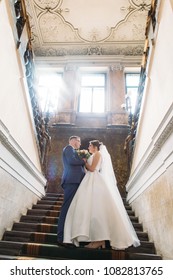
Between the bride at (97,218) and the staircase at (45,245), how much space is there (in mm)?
125

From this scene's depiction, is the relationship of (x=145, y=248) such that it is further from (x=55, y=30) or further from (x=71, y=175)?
(x=55, y=30)

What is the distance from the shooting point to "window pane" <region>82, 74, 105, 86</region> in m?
10.1

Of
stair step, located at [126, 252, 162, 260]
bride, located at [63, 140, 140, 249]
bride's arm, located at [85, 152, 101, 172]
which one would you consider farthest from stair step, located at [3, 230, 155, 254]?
bride's arm, located at [85, 152, 101, 172]

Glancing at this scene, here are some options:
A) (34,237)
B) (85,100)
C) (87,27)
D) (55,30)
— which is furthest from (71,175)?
(55,30)

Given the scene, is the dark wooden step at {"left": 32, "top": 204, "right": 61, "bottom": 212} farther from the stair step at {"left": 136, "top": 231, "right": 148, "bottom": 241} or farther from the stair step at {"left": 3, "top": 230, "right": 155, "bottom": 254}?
the stair step at {"left": 136, "top": 231, "right": 148, "bottom": 241}

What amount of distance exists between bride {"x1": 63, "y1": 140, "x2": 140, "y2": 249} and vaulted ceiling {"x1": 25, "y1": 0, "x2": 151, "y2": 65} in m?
8.15

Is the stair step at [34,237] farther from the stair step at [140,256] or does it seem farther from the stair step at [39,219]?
the stair step at [39,219]

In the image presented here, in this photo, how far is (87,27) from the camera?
9508 millimetres

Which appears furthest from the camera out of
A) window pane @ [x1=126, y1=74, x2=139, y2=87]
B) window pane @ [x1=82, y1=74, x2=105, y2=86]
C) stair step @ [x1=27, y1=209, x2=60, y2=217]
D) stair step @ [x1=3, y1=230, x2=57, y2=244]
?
window pane @ [x1=82, y1=74, x2=105, y2=86]

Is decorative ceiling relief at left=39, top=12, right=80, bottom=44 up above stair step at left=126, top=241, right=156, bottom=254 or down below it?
above

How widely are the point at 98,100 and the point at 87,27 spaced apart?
10.3ft

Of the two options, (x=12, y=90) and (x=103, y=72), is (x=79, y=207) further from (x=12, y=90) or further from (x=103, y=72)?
(x=103, y=72)

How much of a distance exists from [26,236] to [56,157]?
13.8 ft
